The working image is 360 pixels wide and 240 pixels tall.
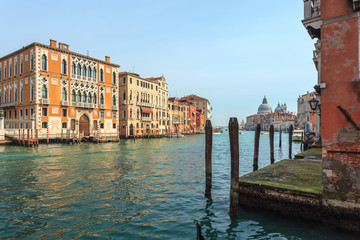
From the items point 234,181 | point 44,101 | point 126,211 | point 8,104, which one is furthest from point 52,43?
point 234,181

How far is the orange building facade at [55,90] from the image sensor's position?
30.3m

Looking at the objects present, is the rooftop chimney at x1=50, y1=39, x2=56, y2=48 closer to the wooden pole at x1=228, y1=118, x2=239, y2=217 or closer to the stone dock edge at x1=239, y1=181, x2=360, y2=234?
the wooden pole at x1=228, y1=118, x2=239, y2=217

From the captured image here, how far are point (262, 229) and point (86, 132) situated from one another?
3400 centimetres

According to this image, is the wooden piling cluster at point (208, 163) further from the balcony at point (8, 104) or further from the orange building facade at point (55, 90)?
the balcony at point (8, 104)

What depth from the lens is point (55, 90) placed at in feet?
104

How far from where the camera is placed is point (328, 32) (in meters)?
5.76

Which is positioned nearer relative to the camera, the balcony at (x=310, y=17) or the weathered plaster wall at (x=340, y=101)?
the weathered plaster wall at (x=340, y=101)

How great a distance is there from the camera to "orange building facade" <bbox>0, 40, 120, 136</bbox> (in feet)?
99.6

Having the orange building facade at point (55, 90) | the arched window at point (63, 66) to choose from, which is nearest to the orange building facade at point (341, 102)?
the orange building facade at point (55, 90)

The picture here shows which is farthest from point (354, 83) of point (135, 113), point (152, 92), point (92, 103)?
point (152, 92)

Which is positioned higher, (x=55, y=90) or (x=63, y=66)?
(x=63, y=66)

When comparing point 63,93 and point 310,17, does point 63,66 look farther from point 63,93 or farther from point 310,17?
point 310,17

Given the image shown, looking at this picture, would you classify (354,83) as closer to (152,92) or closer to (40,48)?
(40,48)

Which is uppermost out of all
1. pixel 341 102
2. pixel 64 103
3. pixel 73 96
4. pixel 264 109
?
pixel 264 109
